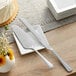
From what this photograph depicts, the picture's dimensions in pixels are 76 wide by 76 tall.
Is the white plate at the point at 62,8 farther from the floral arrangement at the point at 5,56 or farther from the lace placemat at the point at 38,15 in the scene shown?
the floral arrangement at the point at 5,56

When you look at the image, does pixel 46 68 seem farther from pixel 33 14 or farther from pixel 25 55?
pixel 33 14

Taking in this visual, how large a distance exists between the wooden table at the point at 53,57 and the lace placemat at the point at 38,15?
0.02m

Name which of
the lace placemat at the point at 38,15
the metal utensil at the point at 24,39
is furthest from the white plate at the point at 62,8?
the metal utensil at the point at 24,39

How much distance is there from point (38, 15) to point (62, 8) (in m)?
0.09

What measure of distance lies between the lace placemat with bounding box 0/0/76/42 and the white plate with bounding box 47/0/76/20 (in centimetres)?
2

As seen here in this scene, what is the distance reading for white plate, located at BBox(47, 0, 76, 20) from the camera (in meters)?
0.91

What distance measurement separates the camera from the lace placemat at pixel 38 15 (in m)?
0.92

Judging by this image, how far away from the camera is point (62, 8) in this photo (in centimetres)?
92

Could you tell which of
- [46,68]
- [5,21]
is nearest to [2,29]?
[5,21]

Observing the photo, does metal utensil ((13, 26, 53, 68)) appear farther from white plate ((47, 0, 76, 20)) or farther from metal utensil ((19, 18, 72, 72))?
white plate ((47, 0, 76, 20))

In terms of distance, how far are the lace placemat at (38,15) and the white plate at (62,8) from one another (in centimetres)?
2

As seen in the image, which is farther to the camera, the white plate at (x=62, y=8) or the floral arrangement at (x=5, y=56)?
the white plate at (x=62, y=8)

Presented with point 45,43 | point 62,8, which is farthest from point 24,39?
point 62,8

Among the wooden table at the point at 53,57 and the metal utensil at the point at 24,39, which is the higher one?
the metal utensil at the point at 24,39
